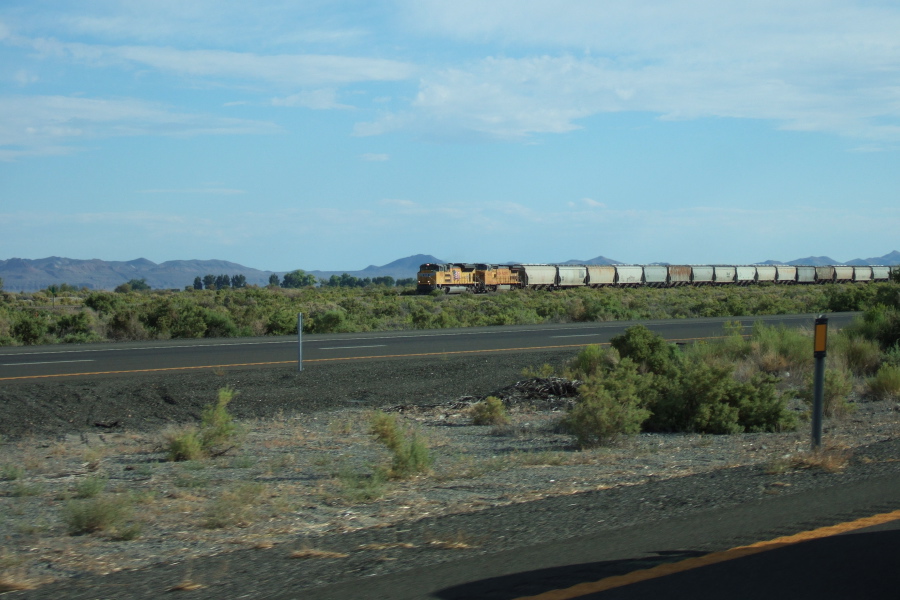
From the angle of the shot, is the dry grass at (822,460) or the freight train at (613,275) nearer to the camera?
the dry grass at (822,460)

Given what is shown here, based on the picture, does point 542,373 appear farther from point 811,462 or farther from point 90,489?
point 90,489

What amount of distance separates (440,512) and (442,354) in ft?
47.7

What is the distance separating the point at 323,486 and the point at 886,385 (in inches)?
406

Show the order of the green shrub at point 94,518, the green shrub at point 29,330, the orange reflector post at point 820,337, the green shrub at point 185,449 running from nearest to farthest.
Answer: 1. the green shrub at point 94,518
2. the orange reflector post at point 820,337
3. the green shrub at point 185,449
4. the green shrub at point 29,330

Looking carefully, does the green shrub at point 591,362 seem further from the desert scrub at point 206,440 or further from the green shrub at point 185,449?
the green shrub at point 185,449

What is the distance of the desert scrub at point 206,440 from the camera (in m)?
9.70

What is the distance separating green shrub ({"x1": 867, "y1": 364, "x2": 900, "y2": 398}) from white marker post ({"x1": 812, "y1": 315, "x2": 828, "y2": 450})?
6492 millimetres

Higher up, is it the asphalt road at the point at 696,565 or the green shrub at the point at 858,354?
the green shrub at the point at 858,354

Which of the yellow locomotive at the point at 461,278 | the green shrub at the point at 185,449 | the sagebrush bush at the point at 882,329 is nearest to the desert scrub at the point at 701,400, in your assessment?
the green shrub at the point at 185,449

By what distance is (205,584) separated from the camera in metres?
4.89

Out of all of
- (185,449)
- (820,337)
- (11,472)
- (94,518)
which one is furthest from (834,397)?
(11,472)

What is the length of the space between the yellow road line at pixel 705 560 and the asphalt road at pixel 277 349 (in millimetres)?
14741

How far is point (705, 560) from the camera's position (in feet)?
16.9

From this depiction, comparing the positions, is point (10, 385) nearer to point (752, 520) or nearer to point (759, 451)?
point (759, 451)
